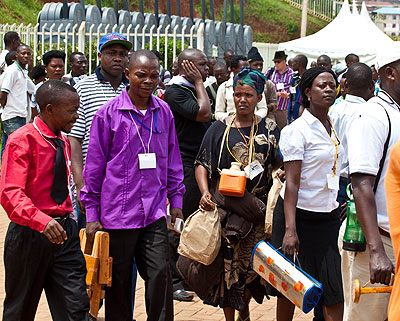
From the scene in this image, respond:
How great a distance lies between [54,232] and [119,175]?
72 centimetres

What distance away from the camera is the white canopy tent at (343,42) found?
78.5ft

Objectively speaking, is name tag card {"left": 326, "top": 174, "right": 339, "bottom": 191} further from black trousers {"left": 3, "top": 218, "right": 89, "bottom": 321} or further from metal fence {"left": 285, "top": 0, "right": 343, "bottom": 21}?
metal fence {"left": 285, "top": 0, "right": 343, "bottom": 21}

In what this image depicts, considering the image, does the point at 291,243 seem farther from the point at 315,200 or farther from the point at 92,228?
the point at 92,228

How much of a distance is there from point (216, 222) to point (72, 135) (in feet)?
4.03

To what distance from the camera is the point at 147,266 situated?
4.94m

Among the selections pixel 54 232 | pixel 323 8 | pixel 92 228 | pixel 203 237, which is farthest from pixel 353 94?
pixel 323 8

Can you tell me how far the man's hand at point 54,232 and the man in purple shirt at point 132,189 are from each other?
0.50 m

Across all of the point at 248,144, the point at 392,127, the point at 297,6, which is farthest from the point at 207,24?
the point at 297,6

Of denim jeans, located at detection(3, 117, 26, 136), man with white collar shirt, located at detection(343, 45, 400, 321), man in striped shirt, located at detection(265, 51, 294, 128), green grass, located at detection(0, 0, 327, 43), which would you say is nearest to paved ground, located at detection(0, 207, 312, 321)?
man with white collar shirt, located at detection(343, 45, 400, 321)

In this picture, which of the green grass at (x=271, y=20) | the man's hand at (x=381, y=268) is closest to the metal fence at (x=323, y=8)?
the green grass at (x=271, y=20)

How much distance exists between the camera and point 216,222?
18.1 feet

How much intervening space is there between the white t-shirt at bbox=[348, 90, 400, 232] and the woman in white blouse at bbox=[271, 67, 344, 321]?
105 centimetres

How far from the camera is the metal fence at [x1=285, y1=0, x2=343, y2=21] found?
63.3m

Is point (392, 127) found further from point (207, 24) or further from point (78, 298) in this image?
point (207, 24)
